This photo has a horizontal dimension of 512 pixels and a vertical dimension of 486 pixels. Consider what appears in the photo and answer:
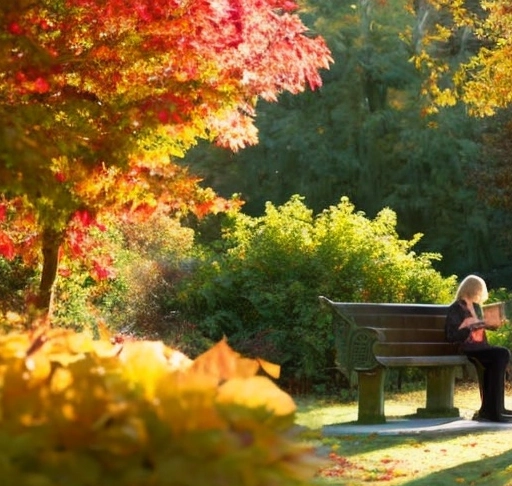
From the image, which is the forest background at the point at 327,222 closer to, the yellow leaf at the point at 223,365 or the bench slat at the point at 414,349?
the bench slat at the point at 414,349

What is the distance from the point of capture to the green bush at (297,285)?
16922 millimetres

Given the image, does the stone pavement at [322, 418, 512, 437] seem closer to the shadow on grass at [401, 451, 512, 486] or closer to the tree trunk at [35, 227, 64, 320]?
the shadow on grass at [401, 451, 512, 486]

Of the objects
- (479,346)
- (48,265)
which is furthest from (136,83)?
(479,346)

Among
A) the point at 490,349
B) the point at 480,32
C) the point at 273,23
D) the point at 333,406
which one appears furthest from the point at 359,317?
the point at 480,32

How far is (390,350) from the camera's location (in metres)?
12.7

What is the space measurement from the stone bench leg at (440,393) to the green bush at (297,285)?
3700 mm

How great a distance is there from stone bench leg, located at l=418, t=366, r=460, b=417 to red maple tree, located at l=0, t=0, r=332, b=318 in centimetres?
376

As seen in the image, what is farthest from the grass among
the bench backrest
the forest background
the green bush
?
the green bush

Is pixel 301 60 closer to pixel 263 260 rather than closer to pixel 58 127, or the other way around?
pixel 58 127

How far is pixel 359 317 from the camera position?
1290 centimetres

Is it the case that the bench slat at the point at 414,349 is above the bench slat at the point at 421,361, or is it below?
above

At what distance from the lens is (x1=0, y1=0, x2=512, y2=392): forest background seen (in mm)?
17266

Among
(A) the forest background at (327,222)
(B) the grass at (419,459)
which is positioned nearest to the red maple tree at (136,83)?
(B) the grass at (419,459)

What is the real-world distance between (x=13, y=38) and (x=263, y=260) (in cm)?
1138
